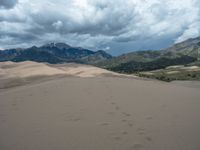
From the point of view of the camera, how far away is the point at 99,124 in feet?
21.6

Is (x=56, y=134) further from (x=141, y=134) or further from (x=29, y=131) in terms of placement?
(x=141, y=134)

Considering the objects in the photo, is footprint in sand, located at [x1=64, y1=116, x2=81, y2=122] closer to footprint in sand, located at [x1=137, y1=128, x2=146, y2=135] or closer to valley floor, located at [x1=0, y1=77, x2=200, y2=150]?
valley floor, located at [x1=0, y1=77, x2=200, y2=150]

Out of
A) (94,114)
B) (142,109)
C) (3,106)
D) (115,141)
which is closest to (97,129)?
(115,141)

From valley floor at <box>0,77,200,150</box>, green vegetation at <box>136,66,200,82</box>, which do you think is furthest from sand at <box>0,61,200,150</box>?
green vegetation at <box>136,66,200,82</box>

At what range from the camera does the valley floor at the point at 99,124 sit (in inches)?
205

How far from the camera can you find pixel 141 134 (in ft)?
18.8

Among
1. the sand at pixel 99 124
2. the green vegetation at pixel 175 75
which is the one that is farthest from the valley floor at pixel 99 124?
the green vegetation at pixel 175 75

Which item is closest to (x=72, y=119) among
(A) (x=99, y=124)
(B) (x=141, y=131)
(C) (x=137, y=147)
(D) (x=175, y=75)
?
(A) (x=99, y=124)

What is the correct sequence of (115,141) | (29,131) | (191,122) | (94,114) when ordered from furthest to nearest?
(94,114), (191,122), (29,131), (115,141)

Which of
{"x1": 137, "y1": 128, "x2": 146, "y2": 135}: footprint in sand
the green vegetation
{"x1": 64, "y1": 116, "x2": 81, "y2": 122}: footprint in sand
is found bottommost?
{"x1": 137, "y1": 128, "x2": 146, "y2": 135}: footprint in sand

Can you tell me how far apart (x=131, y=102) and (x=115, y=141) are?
4437 mm

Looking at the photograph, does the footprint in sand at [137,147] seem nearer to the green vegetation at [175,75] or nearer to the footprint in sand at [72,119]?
the footprint in sand at [72,119]

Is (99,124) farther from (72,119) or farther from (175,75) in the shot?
(175,75)

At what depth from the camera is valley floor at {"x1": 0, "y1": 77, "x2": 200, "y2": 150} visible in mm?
5207
